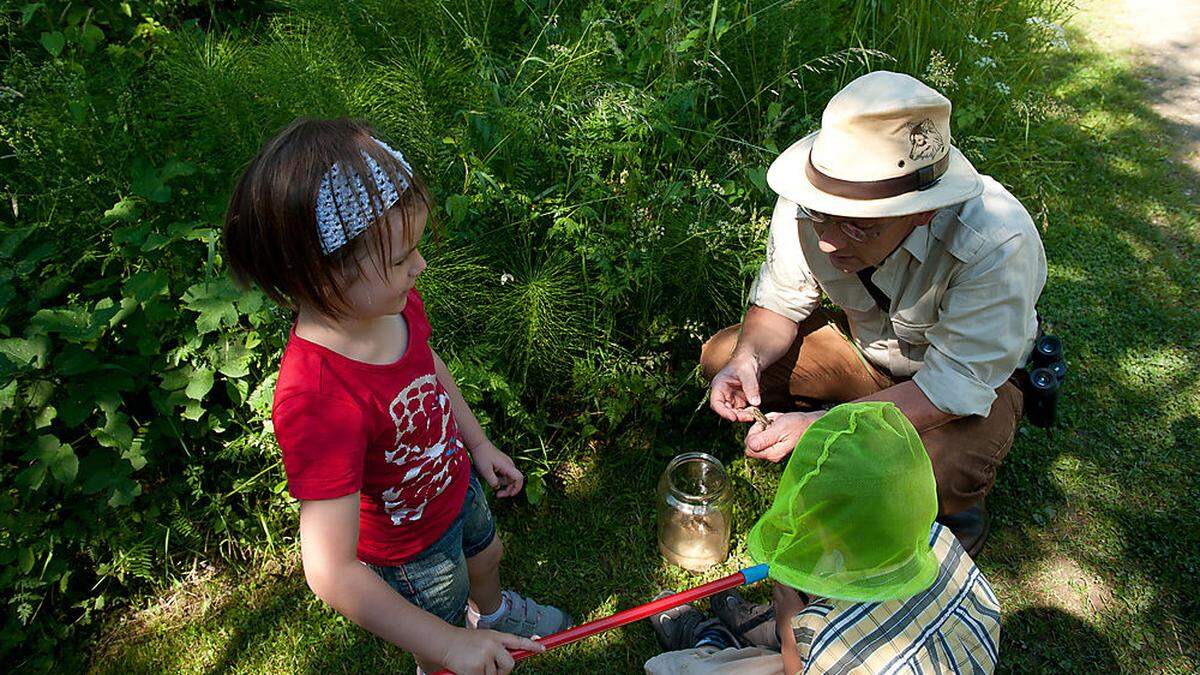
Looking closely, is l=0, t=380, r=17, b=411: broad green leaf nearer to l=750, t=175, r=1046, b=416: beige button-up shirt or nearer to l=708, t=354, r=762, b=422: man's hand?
l=708, t=354, r=762, b=422: man's hand

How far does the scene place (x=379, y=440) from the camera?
64.0 inches

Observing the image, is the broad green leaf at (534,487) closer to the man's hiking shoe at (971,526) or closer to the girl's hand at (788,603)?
the girl's hand at (788,603)

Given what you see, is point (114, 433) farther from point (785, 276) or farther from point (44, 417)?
point (785, 276)

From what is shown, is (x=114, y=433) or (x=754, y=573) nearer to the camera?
(x=754, y=573)

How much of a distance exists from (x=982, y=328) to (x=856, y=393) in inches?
25.4

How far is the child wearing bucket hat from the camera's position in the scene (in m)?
1.36

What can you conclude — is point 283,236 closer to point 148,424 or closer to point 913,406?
point 148,424

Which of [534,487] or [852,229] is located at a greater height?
[852,229]

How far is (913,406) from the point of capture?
2.25 meters

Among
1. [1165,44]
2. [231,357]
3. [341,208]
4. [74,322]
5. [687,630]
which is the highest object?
[341,208]

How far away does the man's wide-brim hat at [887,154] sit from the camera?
1.93 metres

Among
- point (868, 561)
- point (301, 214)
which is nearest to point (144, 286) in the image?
point (301, 214)

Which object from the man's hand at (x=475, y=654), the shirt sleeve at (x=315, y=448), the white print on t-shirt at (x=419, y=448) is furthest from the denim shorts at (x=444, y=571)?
the shirt sleeve at (x=315, y=448)

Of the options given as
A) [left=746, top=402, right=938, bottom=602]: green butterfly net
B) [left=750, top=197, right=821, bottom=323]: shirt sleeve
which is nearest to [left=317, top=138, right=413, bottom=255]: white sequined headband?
[left=746, top=402, right=938, bottom=602]: green butterfly net
